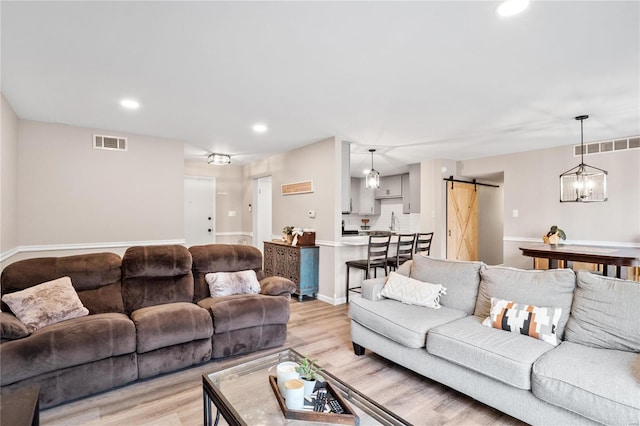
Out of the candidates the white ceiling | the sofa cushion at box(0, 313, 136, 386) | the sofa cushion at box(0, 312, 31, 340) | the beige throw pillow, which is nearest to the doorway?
the white ceiling

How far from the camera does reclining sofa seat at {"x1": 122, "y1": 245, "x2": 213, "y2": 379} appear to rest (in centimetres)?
244

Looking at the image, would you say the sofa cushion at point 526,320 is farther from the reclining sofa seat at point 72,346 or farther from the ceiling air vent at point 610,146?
the ceiling air vent at point 610,146

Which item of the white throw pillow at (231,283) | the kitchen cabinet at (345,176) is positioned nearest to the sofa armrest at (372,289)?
the white throw pillow at (231,283)

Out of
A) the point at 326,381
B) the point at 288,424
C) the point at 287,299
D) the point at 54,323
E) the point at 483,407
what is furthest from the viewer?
the point at 287,299

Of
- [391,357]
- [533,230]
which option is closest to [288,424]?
[391,357]

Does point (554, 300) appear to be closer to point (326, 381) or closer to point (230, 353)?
point (326, 381)

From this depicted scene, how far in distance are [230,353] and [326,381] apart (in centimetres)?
148

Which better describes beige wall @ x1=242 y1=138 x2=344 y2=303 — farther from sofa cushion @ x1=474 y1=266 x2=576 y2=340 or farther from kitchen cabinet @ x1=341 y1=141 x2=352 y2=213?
sofa cushion @ x1=474 y1=266 x2=576 y2=340

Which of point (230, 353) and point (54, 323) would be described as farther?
point (230, 353)

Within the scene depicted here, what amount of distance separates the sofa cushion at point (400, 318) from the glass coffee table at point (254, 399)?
33.0 inches

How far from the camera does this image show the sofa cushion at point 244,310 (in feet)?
9.02

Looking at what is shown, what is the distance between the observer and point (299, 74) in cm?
261

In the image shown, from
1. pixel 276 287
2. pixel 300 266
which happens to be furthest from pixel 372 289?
pixel 300 266

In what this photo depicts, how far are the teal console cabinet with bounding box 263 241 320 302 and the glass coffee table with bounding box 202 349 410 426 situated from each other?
2697 mm
